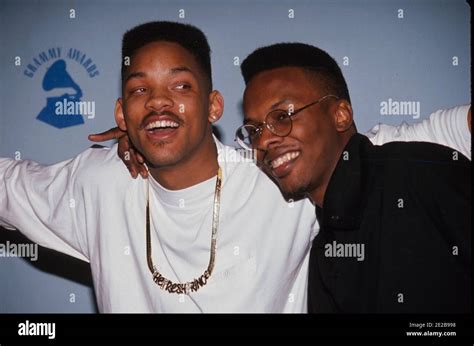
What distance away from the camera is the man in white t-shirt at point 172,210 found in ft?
5.52

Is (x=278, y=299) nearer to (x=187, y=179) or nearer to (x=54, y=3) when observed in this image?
(x=187, y=179)

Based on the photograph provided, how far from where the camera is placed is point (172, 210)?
5.70ft

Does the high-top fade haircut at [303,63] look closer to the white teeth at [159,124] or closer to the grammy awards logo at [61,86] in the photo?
the white teeth at [159,124]

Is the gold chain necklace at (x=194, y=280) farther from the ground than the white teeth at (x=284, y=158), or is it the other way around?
the white teeth at (x=284, y=158)

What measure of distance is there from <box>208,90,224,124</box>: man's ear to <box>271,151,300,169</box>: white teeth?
0.25 meters

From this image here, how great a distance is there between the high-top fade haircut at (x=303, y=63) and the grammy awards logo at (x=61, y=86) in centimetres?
53

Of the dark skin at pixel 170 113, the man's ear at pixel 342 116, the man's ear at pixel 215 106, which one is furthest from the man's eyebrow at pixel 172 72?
the man's ear at pixel 342 116

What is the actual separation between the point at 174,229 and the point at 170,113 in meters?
0.36

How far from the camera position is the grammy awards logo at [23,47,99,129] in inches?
73.4

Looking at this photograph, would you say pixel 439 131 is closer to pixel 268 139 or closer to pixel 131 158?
pixel 268 139

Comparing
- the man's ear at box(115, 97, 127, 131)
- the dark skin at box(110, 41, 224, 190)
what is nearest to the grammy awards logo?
the man's ear at box(115, 97, 127, 131)

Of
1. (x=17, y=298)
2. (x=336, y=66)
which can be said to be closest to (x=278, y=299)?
(x=336, y=66)

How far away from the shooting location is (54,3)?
6.09ft

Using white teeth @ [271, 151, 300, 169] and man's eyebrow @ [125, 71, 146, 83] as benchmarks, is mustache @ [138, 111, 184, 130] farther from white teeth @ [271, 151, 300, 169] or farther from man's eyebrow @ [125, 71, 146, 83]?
white teeth @ [271, 151, 300, 169]
